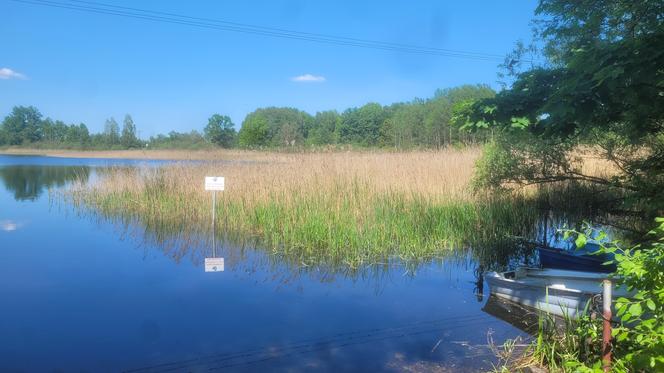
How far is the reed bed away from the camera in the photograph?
7832 mm

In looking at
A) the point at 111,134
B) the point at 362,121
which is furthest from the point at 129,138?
the point at 362,121

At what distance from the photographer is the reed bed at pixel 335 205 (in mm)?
7832

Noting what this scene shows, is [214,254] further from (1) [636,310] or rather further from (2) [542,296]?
(1) [636,310]

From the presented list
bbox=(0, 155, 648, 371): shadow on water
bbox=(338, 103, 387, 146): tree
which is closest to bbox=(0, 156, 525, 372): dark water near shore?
bbox=(0, 155, 648, 371): shadow on water

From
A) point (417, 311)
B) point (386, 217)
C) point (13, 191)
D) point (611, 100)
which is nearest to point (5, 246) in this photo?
point (386, 217)

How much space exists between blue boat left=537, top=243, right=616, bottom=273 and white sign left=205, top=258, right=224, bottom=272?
4.46m

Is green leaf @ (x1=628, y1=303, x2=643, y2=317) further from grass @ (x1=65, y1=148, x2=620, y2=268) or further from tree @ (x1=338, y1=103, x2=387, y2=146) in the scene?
tree @ (x1=338, y1=103, x2=387, y2=146)

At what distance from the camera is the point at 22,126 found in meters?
69.2

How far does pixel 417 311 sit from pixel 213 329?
2129 mm

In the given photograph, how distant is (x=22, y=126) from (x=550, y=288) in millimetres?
79831

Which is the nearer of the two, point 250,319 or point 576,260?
point 250,319

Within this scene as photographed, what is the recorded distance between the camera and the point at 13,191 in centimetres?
1770

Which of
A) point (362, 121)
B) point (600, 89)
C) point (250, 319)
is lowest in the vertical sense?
point (250, 319)

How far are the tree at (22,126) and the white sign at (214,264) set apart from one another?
67843 millimetres
